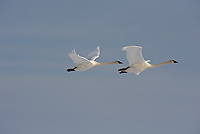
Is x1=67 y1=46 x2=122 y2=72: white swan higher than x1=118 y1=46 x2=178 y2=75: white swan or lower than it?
higher

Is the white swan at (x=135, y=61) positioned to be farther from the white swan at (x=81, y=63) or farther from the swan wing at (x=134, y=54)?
the white swan at (x=81, y=63)

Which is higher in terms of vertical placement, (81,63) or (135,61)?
(81,63)

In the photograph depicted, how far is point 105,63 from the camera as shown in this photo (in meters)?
51.2

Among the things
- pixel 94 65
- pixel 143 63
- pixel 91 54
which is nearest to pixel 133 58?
pixel 143 63

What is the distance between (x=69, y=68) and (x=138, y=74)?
22.1ft

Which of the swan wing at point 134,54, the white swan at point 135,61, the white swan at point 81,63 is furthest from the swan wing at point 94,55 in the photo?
the swan wing at point 134,54

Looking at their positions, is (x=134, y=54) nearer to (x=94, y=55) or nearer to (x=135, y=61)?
(x=135, y=61)

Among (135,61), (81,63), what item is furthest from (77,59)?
(135,61)

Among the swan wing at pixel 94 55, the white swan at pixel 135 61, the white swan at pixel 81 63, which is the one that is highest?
the swan wing at pixel 94 55

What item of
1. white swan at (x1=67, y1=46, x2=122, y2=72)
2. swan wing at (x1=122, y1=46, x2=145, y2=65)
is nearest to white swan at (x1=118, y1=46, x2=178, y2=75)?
swan wing at (x1=122, y1=46, x2=145, y2=65)

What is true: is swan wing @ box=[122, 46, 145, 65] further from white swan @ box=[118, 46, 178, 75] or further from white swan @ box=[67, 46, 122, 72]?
white swan @ box=[67, 46, 122, 72]

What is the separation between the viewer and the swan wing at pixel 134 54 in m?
44.8

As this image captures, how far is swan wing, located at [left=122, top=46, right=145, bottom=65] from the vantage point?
44809 mm

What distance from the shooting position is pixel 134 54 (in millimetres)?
46125
